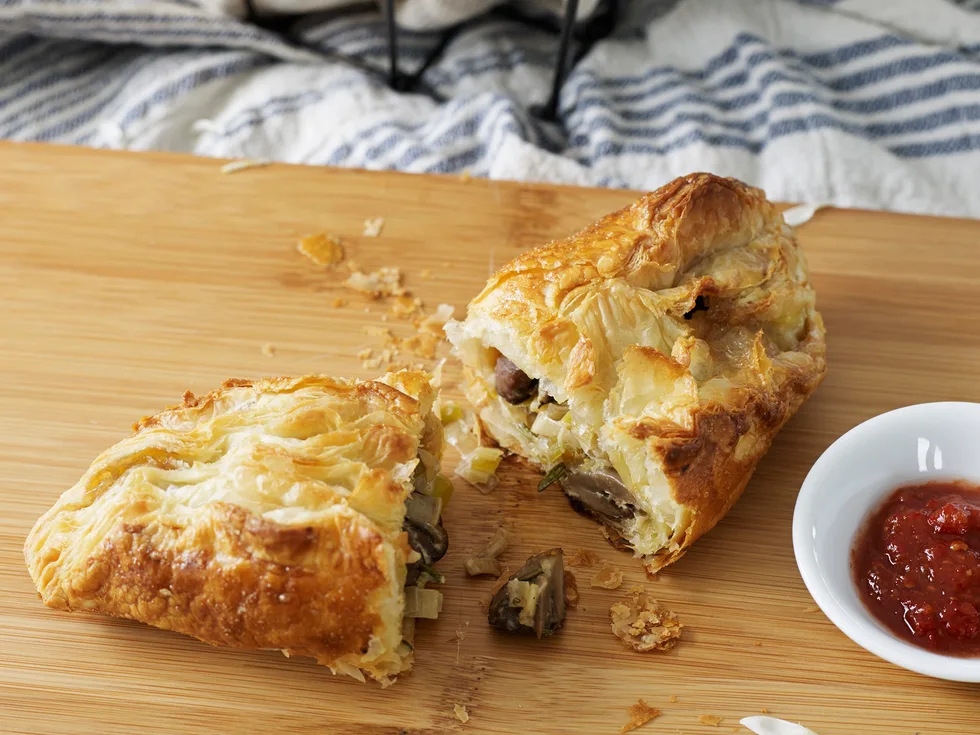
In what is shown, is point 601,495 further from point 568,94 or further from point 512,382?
point 568,94

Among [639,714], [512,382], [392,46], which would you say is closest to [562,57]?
[392,46]

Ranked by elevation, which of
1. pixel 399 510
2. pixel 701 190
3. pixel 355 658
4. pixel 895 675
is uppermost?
pixel 701 190

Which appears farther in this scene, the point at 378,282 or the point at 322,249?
the point at 322,249

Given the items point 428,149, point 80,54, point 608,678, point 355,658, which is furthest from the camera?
point 80,54

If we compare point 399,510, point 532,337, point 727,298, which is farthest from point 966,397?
point 399,510

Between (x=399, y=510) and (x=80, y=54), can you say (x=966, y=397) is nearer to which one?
(x=399, y=510)

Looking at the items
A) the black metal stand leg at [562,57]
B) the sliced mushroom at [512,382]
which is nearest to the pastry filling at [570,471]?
the sliced mushroom at [512,382]

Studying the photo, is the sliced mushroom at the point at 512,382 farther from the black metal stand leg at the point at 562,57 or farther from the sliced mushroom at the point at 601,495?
the black metal stand leg at the point at 562,57
